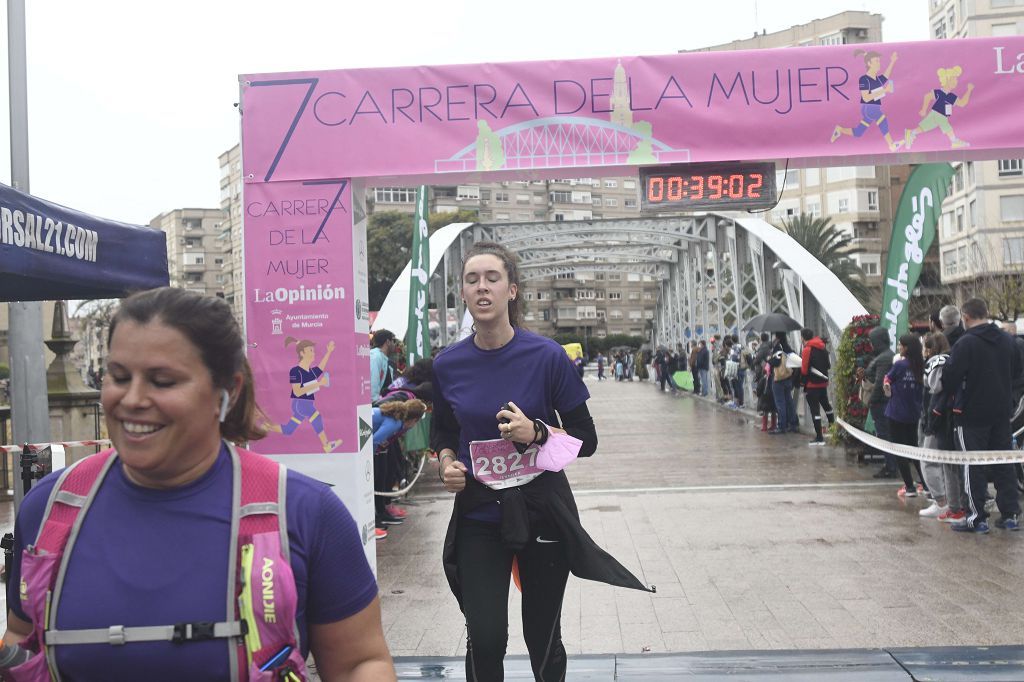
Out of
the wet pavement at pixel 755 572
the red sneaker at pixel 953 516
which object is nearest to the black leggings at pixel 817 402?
the wet pavement at pixel 755 572

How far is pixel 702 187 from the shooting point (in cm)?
661

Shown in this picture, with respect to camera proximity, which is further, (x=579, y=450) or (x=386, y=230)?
(x=386, y=230)

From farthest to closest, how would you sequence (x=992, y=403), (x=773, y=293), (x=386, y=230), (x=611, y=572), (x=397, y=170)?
(x=386, y=230)
(x=773, y=293)
(x=992, y=403)
(x=397, y=170)
(x=611, y=572)

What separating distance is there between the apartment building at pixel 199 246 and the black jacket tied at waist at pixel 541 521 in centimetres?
12199

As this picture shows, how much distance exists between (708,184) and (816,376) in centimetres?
1039

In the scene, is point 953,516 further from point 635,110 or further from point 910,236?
point 635,110

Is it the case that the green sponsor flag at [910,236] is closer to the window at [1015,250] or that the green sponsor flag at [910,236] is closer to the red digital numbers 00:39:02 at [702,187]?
the red digital numbers 00:39:02 at [702,187]

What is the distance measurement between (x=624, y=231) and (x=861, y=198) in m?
47.7

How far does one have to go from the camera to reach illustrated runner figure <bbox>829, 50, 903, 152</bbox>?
6.32m

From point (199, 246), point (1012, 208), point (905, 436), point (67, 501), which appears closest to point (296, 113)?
point (67, 501)

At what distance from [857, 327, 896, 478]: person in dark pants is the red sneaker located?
7.68ft

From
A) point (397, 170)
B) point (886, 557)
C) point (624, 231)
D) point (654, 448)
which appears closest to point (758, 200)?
point (397, 170)

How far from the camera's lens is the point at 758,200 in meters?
6.68

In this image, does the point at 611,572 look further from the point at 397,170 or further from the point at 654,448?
the point at 654,448
